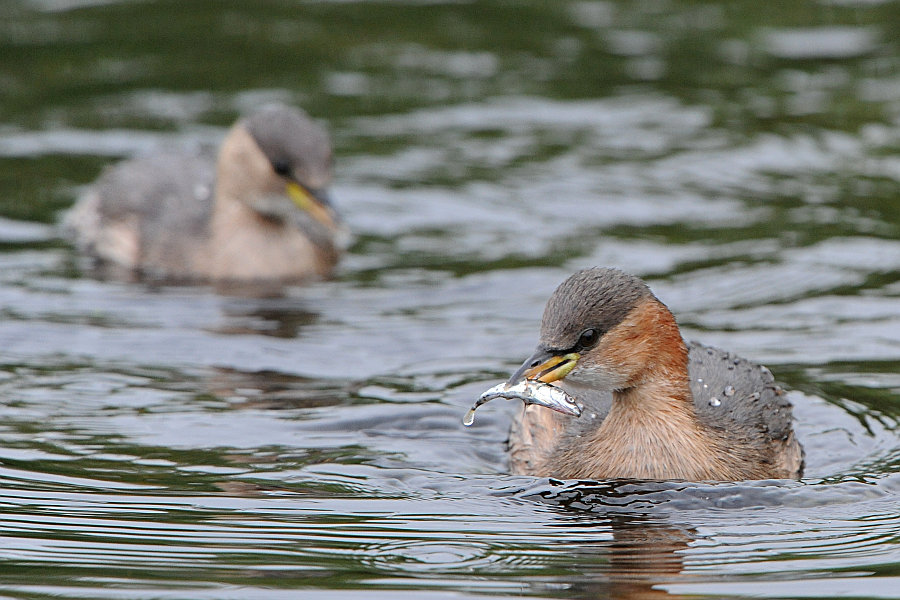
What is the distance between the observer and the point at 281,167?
1323cm

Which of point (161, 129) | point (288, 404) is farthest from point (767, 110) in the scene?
point (288, 404)

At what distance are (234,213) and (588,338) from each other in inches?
243

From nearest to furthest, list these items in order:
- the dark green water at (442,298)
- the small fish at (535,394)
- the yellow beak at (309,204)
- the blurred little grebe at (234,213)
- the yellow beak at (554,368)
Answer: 1. the dark green water at (442,298)
2. the small fish at (535,394)
3. the yellow beak at (554,368)
4. the yellow beak at (309,204)
5. the blurred little grebe at (234,213)

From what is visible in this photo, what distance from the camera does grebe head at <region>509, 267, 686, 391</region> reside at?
7.96m

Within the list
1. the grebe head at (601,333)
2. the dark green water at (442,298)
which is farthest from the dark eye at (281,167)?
the grebe head at (601,333)

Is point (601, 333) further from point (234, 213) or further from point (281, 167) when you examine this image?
point (234, 213)

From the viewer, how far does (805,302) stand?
11.5 meters

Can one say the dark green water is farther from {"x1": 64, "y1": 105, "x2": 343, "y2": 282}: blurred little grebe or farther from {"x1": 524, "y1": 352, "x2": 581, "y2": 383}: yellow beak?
{"x1": 524, "y1": 352, "x2": 581, "y2": 383}: yellow beak

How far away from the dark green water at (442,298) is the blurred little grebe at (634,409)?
7.6 inches

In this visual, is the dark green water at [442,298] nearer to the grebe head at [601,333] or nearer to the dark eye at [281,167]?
the grebe head at [601,333]

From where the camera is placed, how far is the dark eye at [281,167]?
1316 cm

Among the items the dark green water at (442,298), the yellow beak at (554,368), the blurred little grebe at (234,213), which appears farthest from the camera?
the blurred little grebe at (234,213)

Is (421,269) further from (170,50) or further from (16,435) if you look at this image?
(170,50)

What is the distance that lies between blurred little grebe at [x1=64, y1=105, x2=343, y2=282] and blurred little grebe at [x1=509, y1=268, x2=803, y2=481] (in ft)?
15.4
